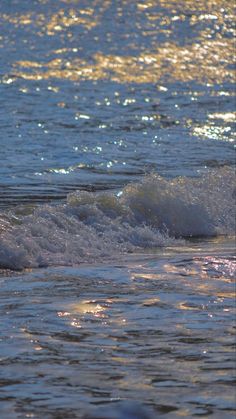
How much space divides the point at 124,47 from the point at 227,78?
441 centimetres

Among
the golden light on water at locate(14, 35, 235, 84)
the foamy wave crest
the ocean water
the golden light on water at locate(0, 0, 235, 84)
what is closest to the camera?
the ocean water

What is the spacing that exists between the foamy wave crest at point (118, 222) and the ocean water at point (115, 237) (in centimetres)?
2

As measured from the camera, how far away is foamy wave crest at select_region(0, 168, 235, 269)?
10367mm

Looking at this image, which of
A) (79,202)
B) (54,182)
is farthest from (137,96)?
(79,202)

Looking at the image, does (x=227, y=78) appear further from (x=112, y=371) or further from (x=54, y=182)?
(x=112, y=371)

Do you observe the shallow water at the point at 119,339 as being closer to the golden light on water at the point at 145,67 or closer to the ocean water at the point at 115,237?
the ocean water at the point at 115,237

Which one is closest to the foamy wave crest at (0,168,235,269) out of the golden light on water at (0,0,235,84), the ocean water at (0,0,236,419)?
the ocean water at (0,0,236,419)

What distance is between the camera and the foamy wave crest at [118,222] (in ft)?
34.0

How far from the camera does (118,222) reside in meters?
12.0

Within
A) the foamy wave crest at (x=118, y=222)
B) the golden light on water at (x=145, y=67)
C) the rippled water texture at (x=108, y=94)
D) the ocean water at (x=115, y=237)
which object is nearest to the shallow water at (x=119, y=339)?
the ocean water at (x=115, y=237)

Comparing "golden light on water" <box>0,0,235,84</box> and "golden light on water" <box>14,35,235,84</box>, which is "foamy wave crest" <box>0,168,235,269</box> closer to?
"golden light on water" <box>14,35,235,84</box>

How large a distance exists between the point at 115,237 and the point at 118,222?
63cm

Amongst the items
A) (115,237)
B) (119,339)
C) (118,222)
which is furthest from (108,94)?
(119,339)

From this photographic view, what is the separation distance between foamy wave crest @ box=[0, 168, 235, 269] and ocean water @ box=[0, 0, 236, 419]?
2 centimetres
